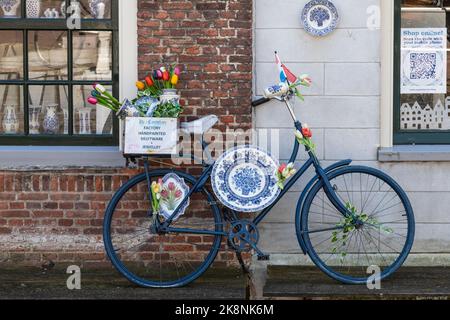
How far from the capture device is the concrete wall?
6.95 m

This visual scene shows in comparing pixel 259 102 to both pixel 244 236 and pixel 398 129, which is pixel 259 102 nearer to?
pixel 244 236

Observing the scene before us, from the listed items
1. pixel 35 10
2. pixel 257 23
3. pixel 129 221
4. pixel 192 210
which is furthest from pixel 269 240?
pixel 35 10

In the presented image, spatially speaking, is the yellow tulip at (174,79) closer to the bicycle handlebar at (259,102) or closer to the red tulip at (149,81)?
the red tulip at (149,81)

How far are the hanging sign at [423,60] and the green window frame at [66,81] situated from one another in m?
2.37

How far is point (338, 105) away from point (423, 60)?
33.6 inches

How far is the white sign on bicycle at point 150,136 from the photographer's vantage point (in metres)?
6.31

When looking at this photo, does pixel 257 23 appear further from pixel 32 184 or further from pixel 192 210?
pixel 32 184

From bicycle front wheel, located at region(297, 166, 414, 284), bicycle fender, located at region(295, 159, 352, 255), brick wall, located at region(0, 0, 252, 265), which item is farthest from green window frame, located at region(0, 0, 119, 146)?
bicycle front wheel, located at region(297, 166, 414, 284)

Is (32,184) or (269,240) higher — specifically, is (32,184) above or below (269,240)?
above

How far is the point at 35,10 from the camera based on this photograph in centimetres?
Result: 708
